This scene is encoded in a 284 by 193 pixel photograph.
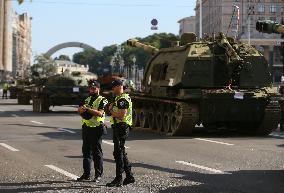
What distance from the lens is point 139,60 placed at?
150 meters

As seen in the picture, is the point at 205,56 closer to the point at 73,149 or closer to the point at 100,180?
the point at 73,149

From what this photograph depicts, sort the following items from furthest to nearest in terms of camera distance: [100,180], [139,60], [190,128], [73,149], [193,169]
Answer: [139,60], [190,128], [73,149], [193,169], [100,180]

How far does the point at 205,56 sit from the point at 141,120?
12.1 feet

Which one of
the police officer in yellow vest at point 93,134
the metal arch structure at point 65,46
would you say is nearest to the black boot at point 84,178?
the police officer in yellow vest at point 93,134

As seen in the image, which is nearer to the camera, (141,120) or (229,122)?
(229,122)

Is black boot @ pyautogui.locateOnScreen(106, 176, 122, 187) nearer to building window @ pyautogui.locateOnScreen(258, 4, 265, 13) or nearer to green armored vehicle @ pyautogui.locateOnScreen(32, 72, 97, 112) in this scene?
green armored vehicle @ pyautogui.locateOnScreen(32, 72, 97, 112)

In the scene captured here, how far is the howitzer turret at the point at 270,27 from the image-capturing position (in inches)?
492

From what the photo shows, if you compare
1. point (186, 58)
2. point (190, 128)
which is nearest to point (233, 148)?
point (190, 128)

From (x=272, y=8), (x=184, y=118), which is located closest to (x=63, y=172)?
(x=184, y=118)

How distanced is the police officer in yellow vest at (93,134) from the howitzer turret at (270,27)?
12.5ft

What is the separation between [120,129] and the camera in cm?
1038

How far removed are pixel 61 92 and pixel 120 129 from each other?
2356 centimetres

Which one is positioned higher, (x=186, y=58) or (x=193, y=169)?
(x=186, y=58)

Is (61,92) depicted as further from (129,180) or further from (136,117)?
(129,180)
